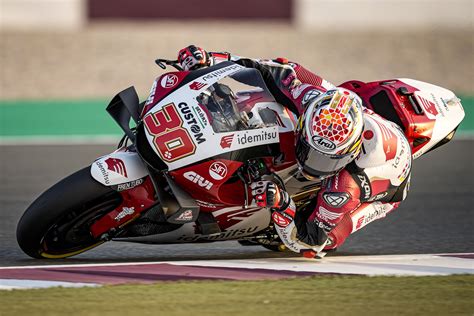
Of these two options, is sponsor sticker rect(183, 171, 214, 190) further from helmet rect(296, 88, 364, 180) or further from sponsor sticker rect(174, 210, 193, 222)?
helmet rect(296, 88, 364, 180)

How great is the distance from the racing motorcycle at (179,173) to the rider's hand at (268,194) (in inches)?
3.9

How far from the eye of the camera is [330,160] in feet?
20.0

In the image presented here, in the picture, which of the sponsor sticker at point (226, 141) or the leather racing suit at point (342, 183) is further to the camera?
the leather racing suit at point (342, 183)

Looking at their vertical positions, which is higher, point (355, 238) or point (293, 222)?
point (293, 222)

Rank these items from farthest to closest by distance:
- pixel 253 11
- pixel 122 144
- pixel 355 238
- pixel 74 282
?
1. pixel 253 11
2. pixel 355 238
3. pixel 122 144
4. pixel 74 282

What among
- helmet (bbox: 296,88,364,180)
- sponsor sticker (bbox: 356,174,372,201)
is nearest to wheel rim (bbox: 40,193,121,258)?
helmet (bbox: 296,88,364,180)

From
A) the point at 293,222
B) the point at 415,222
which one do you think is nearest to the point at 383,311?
the point at 293,222

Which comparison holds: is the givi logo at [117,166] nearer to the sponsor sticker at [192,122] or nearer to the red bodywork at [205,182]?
the red bodywork at [205,182]

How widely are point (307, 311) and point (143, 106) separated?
5.82 feet

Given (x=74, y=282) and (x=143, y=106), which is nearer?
(x=74, y=282)

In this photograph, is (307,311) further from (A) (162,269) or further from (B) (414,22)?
(B) (414,22)

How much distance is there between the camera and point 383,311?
17.4ft

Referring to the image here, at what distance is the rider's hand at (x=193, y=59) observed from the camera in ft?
21.8

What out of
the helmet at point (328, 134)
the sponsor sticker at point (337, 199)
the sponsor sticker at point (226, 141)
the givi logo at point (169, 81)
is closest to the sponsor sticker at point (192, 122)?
the sponsor sticker at point (226, 141)
